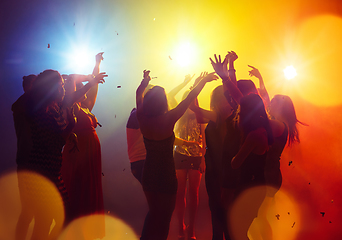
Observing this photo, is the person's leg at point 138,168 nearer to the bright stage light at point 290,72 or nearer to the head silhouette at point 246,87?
the head silhouette at point 246,87

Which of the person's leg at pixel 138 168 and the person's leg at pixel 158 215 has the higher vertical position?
the person's leg at pixel 138 168

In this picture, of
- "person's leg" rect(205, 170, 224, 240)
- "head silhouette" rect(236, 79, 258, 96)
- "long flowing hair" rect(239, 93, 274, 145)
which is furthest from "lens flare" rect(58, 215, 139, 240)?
"head silhouette" rect(236, 79, 258, 96)

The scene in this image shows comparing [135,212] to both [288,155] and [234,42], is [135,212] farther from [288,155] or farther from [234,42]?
[234,42]

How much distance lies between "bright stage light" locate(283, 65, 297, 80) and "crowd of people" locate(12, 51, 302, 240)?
82.1 inches

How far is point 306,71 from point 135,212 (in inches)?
144

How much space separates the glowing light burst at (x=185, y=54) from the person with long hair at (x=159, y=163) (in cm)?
Answer: 244

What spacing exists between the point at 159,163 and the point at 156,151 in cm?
8

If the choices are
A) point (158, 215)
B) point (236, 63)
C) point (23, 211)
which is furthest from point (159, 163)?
point (236, 63)

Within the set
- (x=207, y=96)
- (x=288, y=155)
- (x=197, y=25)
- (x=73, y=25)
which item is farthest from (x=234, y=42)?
(x=73, y=25)

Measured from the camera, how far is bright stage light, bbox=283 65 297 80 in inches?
146

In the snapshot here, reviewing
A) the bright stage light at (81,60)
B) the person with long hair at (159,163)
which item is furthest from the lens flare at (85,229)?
the bright stage light at (81,60)

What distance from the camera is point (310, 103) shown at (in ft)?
11.8

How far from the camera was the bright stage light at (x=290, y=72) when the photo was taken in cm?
370

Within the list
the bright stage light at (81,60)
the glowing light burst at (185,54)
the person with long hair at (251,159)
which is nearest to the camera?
the person with long hair at (251,159)
